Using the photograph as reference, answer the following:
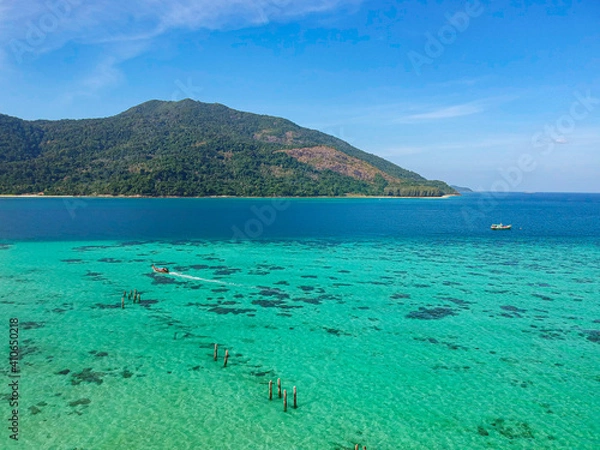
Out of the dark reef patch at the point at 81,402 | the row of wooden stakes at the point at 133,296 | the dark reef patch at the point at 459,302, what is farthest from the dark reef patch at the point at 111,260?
the dark reef patch at the point at 459,302

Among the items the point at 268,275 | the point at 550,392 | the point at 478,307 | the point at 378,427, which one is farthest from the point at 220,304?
the point at 550,392

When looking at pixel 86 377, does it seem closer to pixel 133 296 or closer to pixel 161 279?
pixel 133 296

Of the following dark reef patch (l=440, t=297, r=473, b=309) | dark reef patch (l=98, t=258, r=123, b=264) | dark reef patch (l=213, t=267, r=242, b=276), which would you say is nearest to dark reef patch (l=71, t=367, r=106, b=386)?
dark reef patch (l=213, t=267, r=242, b=276)

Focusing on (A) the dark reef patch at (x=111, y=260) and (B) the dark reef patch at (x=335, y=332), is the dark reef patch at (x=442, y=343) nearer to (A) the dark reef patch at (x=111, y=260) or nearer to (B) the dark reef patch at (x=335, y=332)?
(B) the dark reef patch at (x=335, y=332)

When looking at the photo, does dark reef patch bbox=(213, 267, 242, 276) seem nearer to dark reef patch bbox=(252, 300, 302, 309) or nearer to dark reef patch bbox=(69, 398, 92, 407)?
dark reef patch bbox=(252, 300, 302, 309)

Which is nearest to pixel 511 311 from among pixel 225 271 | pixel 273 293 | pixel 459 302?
pixel 459 302

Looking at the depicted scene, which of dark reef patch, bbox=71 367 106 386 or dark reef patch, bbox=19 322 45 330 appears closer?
dark reef patch, bbox=71 367 106 386
